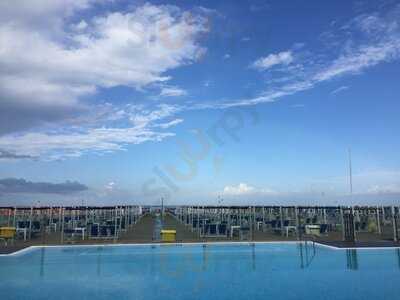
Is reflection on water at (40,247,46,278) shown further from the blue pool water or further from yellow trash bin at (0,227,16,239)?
yellow trash bin at (0,227,16,239)

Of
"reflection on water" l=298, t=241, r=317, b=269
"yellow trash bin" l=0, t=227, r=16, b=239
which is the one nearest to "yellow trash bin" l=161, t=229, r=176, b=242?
"reflection on water" l=298, t=241, r=317, b=269

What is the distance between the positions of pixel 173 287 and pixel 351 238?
8798mm

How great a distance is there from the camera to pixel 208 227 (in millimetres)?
16547

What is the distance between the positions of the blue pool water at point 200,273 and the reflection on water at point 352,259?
26 mm

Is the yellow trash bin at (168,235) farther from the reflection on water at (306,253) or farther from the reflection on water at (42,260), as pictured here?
the reflection on water at (306,253)

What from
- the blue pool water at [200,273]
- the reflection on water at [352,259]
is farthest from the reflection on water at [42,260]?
the reflection on water at [352,259]

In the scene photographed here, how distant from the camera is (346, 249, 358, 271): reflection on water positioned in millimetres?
9863

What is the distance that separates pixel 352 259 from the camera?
35.7ft

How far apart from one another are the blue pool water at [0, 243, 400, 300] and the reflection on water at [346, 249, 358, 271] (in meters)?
0.03

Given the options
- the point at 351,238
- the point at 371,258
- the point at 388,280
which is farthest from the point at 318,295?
the point at 351,238

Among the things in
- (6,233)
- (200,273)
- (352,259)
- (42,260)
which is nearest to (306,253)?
(352,259)

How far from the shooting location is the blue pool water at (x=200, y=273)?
7.27 m

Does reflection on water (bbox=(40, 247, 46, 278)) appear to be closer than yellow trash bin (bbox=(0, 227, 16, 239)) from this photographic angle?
Yes

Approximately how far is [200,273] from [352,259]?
14.7 feet
